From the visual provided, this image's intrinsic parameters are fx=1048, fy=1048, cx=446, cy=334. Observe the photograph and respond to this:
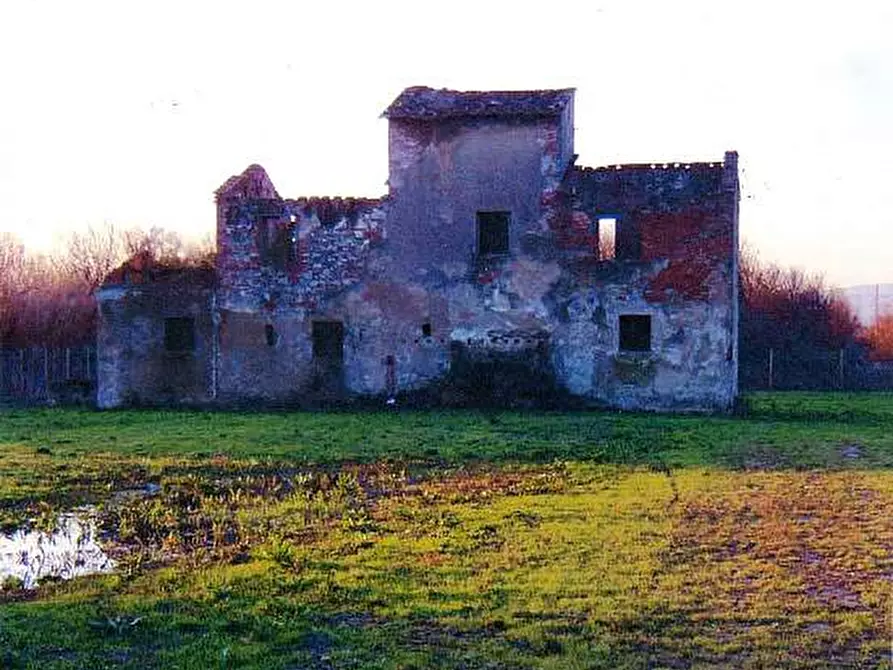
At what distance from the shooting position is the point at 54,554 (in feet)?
31.3

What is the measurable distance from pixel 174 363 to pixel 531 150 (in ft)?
34.9

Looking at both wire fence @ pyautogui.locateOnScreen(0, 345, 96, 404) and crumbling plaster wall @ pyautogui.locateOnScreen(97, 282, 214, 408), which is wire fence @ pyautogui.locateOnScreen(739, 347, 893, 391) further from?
wire fence @ pyautogui.locateOnScreen(0, 345, 96, 404)

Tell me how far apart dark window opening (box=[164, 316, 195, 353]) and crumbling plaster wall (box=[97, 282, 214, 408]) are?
0.13 metres

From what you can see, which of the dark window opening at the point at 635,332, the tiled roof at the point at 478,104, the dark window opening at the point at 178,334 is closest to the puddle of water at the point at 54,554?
the dark window opening at the point at 635,332

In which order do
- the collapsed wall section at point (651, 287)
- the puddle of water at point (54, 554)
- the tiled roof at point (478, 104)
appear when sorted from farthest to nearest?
the tiled roof at point (478, 104), the collapsed wall section at point (651, 287), the puddle of water at point (54, 554)

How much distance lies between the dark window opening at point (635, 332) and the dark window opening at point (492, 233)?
3.45m

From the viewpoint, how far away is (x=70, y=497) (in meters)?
12.7

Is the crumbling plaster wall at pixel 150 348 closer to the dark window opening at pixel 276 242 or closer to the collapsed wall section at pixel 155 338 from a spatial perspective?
the collapsed wall section at pixel 155 338

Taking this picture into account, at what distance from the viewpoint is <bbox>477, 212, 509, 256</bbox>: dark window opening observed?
25.8 m

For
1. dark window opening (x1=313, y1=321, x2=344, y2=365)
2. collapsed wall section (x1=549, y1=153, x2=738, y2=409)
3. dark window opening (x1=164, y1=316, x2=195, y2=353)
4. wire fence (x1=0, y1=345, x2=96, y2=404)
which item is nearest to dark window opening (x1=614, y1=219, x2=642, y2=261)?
collapsed wall section (x1=549, y1=153, x2=738, y2=409)

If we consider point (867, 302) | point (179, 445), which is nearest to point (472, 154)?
point (179, 445)

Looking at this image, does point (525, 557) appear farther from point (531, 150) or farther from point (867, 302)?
point (867, 302)

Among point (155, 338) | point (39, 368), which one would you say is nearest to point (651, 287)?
point (155, 338)

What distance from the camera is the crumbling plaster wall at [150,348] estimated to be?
2702 cm
